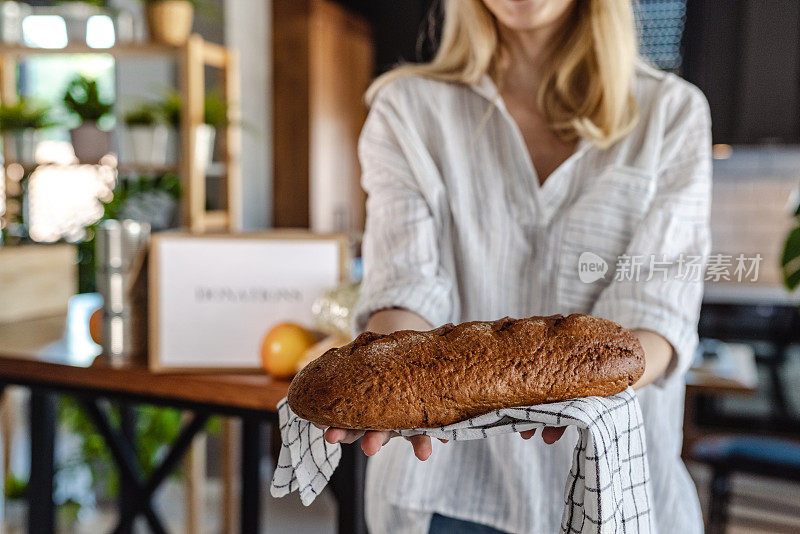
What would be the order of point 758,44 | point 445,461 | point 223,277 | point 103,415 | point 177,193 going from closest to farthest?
point 445,461
point 223,277
point 103,415
point 177,193
point 758,44

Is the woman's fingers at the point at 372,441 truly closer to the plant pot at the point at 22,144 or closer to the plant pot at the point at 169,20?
the plant pot at the point at 169,20

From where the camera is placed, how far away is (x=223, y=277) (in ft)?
4.16

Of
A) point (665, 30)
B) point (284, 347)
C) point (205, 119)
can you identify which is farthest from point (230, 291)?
point (665, 30)

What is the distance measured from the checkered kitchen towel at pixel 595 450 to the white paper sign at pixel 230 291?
682mm

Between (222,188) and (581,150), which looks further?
(222,188)

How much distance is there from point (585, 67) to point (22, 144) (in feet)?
8.40

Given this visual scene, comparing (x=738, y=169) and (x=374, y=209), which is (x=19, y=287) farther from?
(x=738, y=169)

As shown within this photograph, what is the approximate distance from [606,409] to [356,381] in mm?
180

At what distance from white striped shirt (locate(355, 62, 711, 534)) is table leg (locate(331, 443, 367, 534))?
0.94 ft

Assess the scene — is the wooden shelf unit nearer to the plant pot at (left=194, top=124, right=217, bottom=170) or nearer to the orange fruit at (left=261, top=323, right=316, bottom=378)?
the plant pot at (left=194, top=124, right=217, bottom=170)

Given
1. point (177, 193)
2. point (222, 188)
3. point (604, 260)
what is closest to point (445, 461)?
point (604, 260)

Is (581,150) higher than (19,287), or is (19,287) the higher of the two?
(581,150)

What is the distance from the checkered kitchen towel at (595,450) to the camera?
0.54m

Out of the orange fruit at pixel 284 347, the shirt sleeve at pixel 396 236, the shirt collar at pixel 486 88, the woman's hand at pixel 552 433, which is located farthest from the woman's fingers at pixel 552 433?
the orange fruit at pixel 284 347
